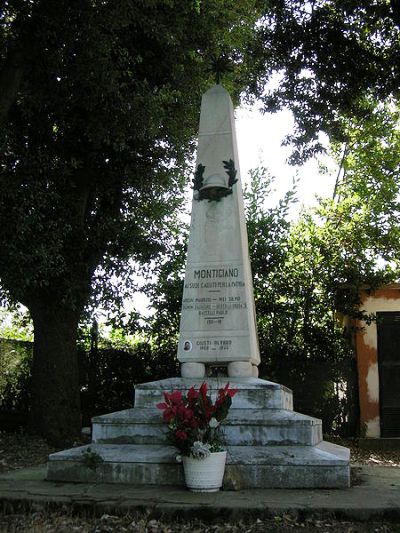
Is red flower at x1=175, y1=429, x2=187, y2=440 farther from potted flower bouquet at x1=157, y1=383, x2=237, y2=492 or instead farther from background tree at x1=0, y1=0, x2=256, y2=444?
background tree at x1=0, y1=0, x2=256, y2=444

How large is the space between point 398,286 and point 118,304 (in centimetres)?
556

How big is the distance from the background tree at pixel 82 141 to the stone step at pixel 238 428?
305 centimetres

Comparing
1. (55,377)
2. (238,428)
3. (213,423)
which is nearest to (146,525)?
(213,423)

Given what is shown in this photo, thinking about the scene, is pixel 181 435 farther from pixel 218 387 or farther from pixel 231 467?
pixel 218 387

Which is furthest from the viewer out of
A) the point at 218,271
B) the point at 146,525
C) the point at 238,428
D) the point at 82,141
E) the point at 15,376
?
the point at 15,376

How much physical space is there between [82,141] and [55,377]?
410cm

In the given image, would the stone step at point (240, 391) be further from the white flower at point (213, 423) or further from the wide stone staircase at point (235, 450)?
the white flower at point (213, 423)

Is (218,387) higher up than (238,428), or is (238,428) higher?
(218,387)

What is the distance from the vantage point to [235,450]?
5961 mm

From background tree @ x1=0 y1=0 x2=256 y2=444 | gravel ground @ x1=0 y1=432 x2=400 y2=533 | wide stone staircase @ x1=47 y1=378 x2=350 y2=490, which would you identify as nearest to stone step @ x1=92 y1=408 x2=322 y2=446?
wide stone staircase @ x1=47 y1=378 x2=350 y2=490

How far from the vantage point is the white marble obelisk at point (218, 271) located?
7.04 m

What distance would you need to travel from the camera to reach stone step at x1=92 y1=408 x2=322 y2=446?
19.9 ft

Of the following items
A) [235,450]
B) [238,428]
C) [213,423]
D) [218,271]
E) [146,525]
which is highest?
[218,271]

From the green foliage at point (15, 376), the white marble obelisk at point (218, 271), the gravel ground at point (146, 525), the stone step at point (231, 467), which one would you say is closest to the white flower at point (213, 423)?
the stone step at point (231, 467)
